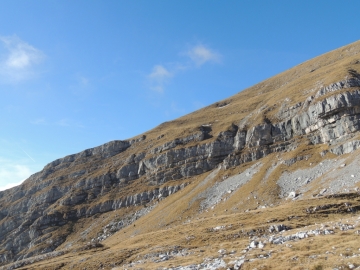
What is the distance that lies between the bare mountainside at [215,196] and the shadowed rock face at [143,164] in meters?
0.51

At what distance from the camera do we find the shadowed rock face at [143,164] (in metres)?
95.2

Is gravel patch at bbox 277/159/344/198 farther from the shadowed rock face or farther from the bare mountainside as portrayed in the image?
the shadowed rock face

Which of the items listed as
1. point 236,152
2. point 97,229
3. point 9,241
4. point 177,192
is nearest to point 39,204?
point 9,241

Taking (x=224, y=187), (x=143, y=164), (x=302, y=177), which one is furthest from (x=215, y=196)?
(x=143, y=164)

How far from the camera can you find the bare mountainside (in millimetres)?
33500

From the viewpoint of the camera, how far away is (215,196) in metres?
91.4

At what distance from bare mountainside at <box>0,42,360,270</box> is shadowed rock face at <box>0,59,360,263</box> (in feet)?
1.68

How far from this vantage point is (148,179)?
452 ft

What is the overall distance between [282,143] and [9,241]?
433ft

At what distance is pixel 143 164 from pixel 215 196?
6455cm

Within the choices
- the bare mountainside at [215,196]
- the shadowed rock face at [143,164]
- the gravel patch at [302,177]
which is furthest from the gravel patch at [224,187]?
the gravel patch at [302,177]

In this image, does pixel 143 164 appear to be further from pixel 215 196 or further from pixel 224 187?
pixel 215 196

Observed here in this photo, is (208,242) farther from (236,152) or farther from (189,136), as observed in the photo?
(189,136)

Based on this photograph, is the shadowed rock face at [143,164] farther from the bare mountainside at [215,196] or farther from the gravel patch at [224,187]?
the gravel patch at [224,187]
